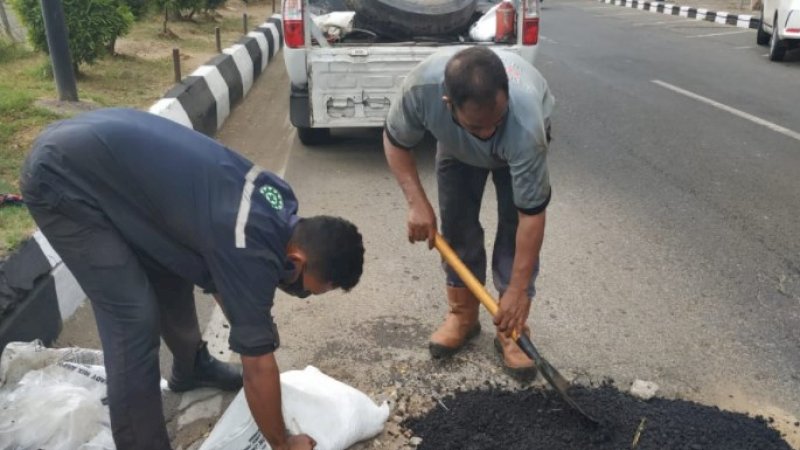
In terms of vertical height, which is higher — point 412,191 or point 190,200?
point 190,200

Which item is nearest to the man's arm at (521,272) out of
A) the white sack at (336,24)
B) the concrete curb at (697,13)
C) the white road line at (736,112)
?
the white sack at (336,24)

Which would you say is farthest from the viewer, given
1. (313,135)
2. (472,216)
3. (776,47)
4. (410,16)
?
(776,47)

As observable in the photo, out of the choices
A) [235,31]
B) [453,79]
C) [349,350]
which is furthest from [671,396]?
[235,31]

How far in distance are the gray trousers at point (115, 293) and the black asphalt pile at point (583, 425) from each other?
0.91 m

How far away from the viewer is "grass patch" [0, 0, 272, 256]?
155 inches

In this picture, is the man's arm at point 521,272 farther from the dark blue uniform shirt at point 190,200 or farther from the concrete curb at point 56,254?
the concrete curb at point 56,254

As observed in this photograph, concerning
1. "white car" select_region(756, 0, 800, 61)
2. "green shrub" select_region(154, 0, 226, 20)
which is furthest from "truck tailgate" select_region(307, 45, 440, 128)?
"white car" select_region(756, 0, 800, 61)

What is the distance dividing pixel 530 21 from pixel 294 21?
1.71 meters

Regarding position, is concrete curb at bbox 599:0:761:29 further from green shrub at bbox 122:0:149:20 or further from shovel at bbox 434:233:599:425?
shovel at bbox 434:233:599:425

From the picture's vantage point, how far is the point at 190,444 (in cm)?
249

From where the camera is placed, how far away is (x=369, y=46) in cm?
528

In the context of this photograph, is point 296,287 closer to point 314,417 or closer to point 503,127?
point 314,417

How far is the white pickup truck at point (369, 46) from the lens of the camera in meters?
5.18

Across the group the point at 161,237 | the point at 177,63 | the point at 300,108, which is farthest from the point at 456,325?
the point at 177,63
